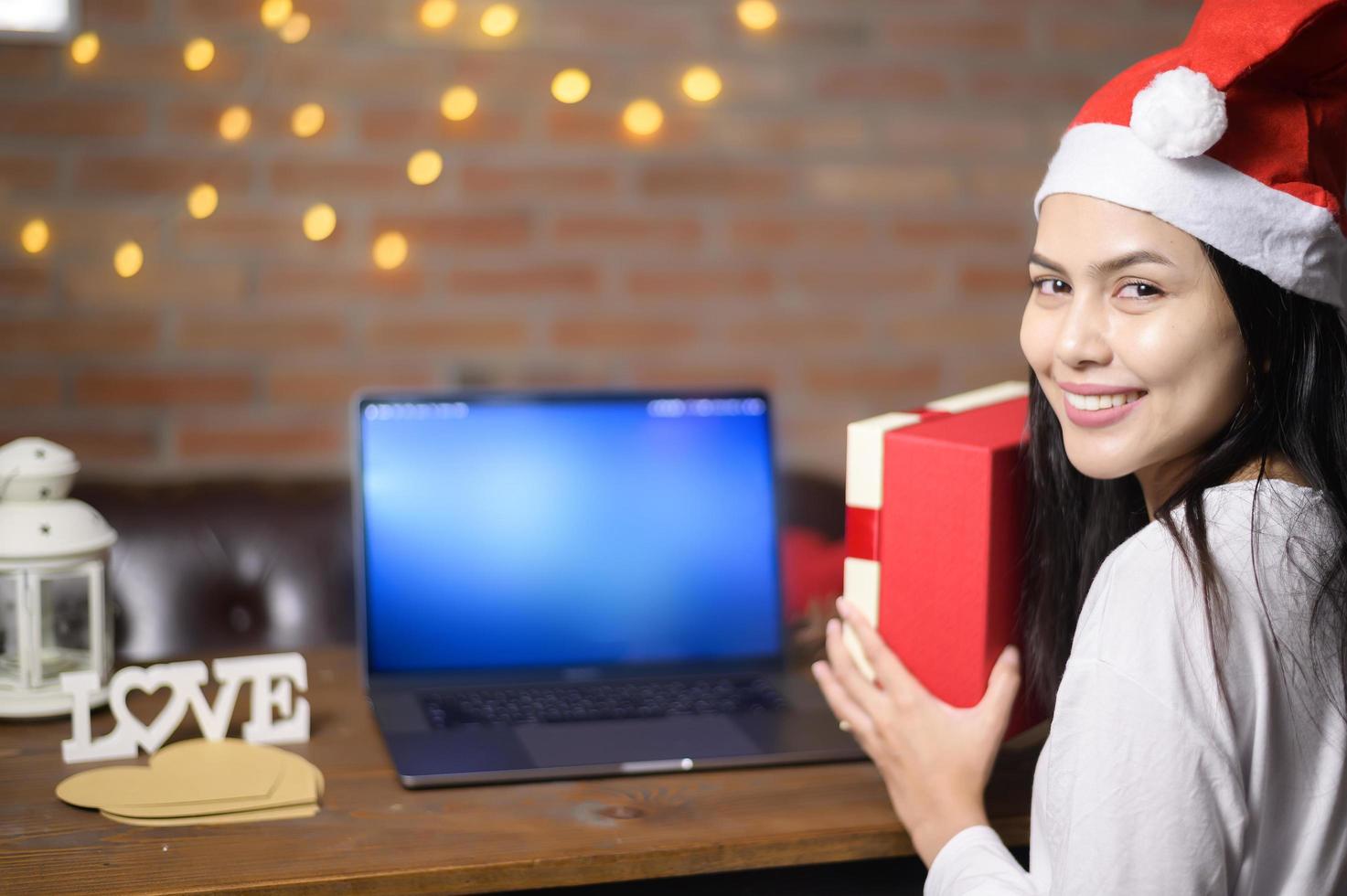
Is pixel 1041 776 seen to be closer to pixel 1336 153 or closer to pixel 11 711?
pixel 1336 153

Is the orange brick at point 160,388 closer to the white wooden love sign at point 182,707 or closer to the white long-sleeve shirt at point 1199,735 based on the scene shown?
the white wooden love sign at point 182,707

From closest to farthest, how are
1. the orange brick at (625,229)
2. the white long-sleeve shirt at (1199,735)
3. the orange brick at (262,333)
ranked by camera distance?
the white long-sleeve shirt at (1199,735)
the orange brick at (262,333)
the orange brick at (625,229)

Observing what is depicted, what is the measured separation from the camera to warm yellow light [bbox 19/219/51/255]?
1.72 metres

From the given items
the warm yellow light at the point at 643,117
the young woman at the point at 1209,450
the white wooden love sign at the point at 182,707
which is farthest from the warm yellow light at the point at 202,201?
the young woman at the point at 1209,450

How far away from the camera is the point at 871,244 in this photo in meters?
2.04

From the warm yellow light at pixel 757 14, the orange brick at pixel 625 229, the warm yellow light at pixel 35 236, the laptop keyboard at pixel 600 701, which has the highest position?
the warm yellow light at pixel 757 14

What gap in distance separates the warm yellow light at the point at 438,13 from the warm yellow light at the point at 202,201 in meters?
0.36

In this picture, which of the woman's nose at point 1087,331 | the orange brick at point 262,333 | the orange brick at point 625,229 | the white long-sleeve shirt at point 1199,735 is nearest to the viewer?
the white long-sleeve shirt at point 1199,735

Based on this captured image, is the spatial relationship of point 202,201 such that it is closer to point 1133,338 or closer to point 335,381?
point 335,381

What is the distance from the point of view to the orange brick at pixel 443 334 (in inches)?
73.3

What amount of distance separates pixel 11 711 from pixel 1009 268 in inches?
59.3

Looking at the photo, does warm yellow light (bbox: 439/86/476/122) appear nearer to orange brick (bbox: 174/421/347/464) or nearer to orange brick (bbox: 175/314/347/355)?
orange brick (bbox: 175/314/347/355)

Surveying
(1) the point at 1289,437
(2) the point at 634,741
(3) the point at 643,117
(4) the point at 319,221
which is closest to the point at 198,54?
(4) the point at 319,221

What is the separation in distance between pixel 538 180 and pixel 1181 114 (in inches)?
44.6
